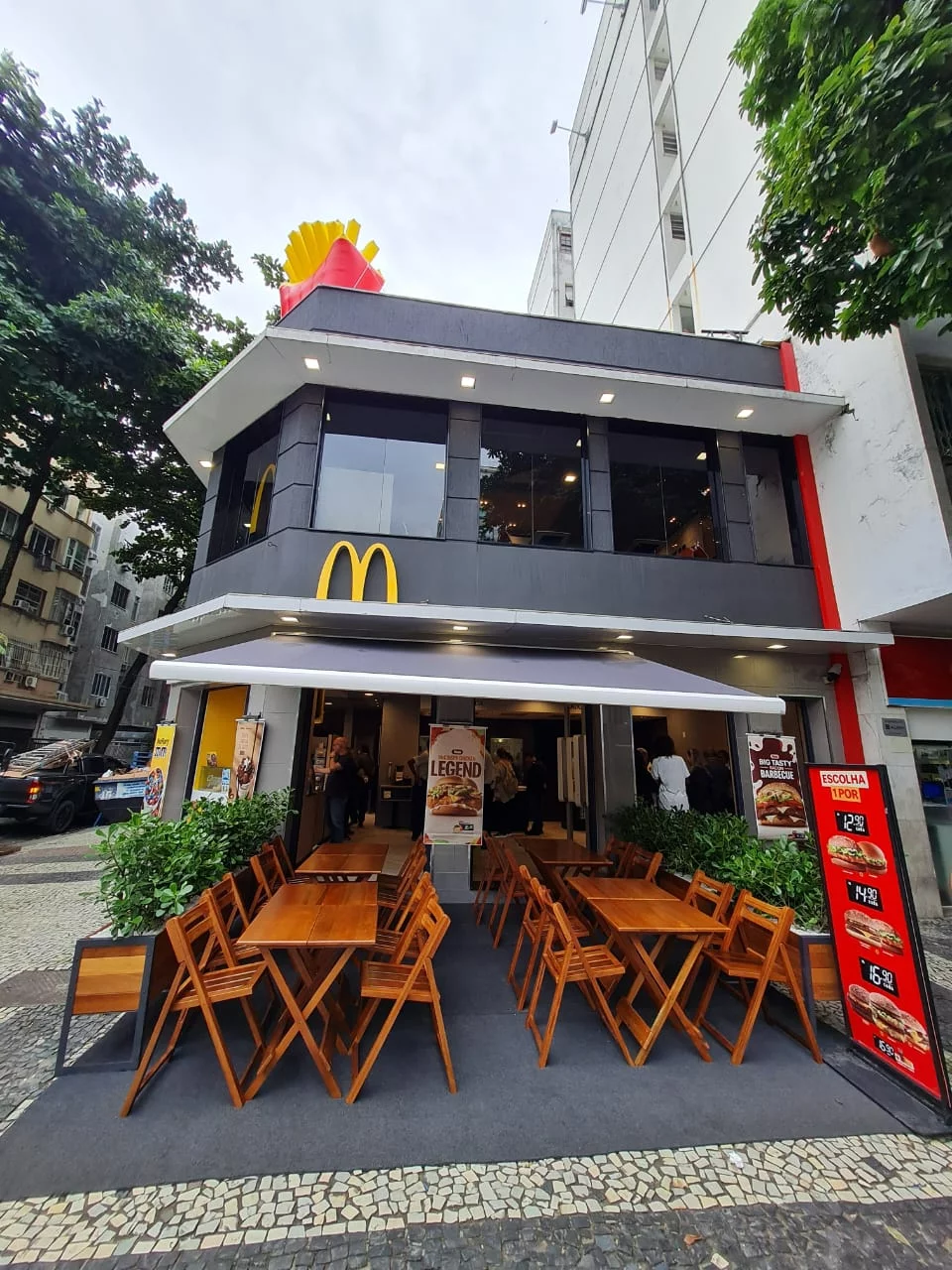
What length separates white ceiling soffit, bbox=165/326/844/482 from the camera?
21.7 feet

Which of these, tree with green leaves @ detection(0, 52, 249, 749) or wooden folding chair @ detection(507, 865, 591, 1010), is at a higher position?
tree with green leaves @ detection(0, 52, 249, 749)

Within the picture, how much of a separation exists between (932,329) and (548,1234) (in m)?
10.4

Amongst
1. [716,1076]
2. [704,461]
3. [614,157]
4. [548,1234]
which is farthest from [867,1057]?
[614,157]

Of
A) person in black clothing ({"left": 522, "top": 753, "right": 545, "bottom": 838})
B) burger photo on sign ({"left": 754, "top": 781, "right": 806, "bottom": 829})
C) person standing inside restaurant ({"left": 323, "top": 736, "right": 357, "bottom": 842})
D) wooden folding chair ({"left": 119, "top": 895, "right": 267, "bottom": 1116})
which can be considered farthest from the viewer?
person in black clothing ({"left": 522, "top": 753, "right": 545, "bottom": 838})

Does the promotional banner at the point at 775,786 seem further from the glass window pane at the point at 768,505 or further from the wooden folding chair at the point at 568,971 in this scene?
the wooden folding chair at the point at 568,971

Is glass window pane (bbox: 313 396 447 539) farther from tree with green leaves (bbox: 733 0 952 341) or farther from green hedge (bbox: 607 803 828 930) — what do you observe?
green hedge (bbox: 607 803 828 930)

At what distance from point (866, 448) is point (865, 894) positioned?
6.45 meters

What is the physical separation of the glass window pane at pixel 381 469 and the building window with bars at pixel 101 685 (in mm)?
25963

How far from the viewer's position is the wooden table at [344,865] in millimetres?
5031

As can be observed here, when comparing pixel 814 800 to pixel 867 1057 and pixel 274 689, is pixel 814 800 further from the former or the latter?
pixel 274 689

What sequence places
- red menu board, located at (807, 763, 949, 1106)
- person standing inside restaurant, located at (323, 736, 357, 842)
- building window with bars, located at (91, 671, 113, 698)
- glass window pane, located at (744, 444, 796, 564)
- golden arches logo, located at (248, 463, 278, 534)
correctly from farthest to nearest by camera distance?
1. building window with bars, located at (91, 671, 113, 698)
2. glass window pane, located at (744, 444, 796, 564)
3. golden arches logo, located at (248, 463, 278, 534)
4. person standing inside restaurant, located at (323, 736, 357, 842)
5. red menu board, located at (807, 763, 949, 1106)

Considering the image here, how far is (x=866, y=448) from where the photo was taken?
23.5ft

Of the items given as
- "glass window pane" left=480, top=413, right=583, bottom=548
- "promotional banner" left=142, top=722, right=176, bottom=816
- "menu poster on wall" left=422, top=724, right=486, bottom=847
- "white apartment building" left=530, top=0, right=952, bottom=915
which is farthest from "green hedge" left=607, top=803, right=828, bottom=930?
"promotional banner" left=142, top=722, right=176, bottom=816

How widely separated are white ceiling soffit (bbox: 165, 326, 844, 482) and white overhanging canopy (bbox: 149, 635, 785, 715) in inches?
154
